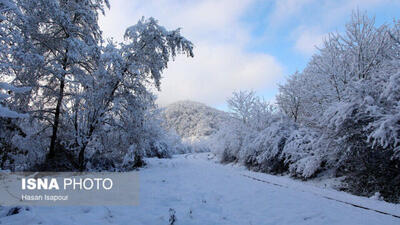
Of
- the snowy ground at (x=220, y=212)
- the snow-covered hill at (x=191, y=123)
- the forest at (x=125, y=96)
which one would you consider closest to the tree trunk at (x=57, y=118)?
the forest at (x=125, y=96)

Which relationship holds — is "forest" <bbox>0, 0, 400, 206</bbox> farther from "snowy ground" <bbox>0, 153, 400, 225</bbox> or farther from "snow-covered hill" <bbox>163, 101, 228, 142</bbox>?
→ "snow-covered hill" <bbox>163, 101, 228, 142</bbox>

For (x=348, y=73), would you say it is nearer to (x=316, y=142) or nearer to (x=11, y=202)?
(x=316, y=142)

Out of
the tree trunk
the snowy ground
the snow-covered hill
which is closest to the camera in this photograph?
the snowy ground

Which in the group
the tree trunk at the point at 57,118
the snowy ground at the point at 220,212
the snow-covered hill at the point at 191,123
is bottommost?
the snowy ground at the point at 220,212

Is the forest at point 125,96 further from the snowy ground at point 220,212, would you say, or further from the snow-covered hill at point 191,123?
the snow-covered hill at point 191,123

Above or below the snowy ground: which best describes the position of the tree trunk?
above

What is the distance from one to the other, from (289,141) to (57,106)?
1403 centimetres

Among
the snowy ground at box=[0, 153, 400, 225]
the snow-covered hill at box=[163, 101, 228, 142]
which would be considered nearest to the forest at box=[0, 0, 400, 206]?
the snowy ground at box=[0, 153, 400, 225]

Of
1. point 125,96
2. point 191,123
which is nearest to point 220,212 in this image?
point 125,96

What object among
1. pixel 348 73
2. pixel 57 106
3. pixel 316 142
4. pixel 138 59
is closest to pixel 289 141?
pixel 316 142

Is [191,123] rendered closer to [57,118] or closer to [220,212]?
[57,118]

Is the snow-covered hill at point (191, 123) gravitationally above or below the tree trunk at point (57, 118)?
above

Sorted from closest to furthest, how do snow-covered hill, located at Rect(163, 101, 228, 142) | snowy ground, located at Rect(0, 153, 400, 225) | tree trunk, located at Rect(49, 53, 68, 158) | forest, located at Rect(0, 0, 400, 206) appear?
snowy ground, located at Rect(0, 153, 400, 225) < forest, located at Rect(0, 0, 400, 206) < tree trunk, located at Rect(49, 53, 68, 158) < snow-covered hill, located at Rect(163, 101, 228, 142)

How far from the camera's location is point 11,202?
15.1 feet
